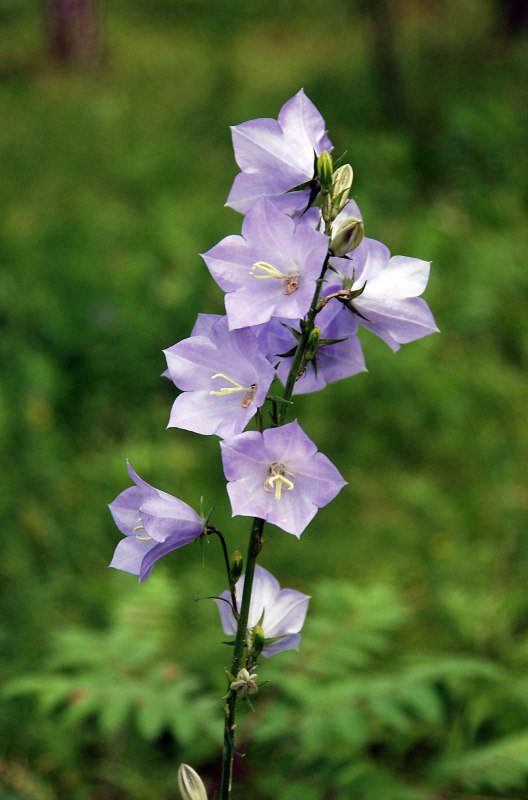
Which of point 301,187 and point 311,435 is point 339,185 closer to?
point 301,187

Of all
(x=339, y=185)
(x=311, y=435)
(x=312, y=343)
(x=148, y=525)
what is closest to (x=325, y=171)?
(x=339, y=185)

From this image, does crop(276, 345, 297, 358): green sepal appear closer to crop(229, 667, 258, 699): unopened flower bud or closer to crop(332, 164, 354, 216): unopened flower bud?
crop(332, 164, 354, 216): unopened flower bud

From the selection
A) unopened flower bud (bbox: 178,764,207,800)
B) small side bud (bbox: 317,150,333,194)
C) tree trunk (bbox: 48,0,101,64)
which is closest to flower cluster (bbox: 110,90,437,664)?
small side bud (bbox: 317,150,333,194)

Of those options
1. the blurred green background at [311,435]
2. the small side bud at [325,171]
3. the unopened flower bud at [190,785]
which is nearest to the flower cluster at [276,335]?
the small side bud at [325,171]

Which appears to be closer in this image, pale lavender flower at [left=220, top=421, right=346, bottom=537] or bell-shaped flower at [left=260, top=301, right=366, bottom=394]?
pale lavender flower at [left=220, top=421, right=346, bottom=537]

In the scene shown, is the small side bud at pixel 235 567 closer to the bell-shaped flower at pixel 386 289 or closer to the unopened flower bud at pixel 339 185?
the bell-shaped flower at pixel 386 289

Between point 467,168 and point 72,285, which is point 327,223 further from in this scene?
point 467,168
